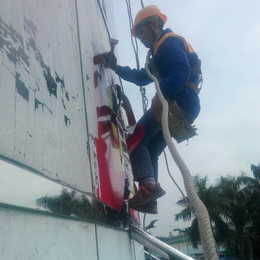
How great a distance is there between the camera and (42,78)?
1.05m

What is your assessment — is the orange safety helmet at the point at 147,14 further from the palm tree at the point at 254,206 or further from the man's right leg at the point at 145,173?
the palm tree at the point at 254,206

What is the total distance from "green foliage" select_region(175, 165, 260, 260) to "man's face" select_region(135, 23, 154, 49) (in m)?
26.7

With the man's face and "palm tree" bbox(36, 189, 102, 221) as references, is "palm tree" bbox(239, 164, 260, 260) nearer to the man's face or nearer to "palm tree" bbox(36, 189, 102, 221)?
the man's face

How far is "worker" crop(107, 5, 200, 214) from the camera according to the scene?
6.71 feet

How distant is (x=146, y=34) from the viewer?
→ 8.64ft

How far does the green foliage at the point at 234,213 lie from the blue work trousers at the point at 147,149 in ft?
87.4

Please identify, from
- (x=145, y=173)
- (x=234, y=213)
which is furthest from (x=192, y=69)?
(x=234, y=213)

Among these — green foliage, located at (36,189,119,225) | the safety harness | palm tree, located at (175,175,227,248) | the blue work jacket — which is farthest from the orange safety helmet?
palm tree, located at (175,175,227,248)

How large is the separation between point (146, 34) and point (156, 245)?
164cm

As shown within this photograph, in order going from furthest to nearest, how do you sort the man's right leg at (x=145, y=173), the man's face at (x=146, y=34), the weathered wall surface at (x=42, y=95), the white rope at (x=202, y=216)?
the man's face at (x=146, y=34), the man's right leg at (x=145, y=173), the white rope at (x=202, y=216), the weathered wall surface at (x=42, y=95)

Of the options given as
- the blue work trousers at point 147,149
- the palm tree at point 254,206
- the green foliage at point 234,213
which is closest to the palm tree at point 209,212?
the green foliage at point 234,213

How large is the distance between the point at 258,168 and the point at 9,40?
3605 cm

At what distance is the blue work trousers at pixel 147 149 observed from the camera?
213 cm

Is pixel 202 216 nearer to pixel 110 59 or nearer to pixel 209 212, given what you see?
pixel 110 59
